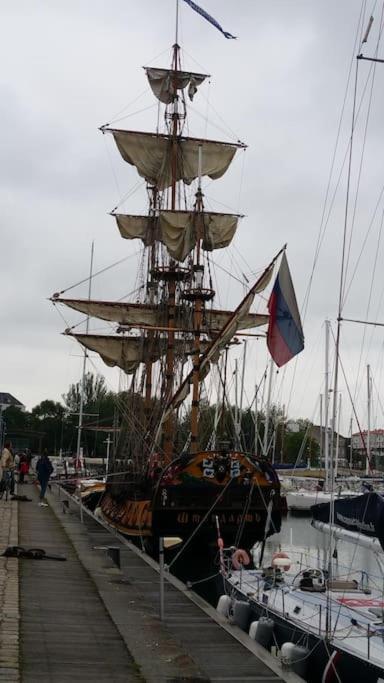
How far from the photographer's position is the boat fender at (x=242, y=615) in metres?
17.1

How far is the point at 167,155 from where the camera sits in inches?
2018

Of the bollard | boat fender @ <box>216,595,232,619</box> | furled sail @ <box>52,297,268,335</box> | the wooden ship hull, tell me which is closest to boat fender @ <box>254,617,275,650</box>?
boat fender @ <box>216,595,232,619</box>

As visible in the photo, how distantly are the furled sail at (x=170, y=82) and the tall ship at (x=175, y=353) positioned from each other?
0.06 metres

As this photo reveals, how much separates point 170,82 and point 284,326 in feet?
127

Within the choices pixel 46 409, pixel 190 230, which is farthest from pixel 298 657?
pixel 46 409

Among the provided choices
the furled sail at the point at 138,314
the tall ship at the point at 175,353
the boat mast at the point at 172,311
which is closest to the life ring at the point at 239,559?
the tall ship at the point at 175,353

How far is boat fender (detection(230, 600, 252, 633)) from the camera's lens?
1712 centimetres

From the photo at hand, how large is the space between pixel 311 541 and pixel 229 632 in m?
31.9

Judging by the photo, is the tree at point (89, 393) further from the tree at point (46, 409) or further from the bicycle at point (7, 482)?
the bicycle at point (7, 482)

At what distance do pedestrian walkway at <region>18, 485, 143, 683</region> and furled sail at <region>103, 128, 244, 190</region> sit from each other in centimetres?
3553

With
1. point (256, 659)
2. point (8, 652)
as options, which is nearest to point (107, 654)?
point (8, 652)

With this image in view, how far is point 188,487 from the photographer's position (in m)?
29.3

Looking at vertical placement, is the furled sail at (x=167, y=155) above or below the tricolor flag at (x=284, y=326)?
above

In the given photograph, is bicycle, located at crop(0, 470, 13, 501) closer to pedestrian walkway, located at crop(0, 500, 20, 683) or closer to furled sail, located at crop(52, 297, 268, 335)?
→ pedestrian walkway, located at crop(0, 500, 20, 683)
